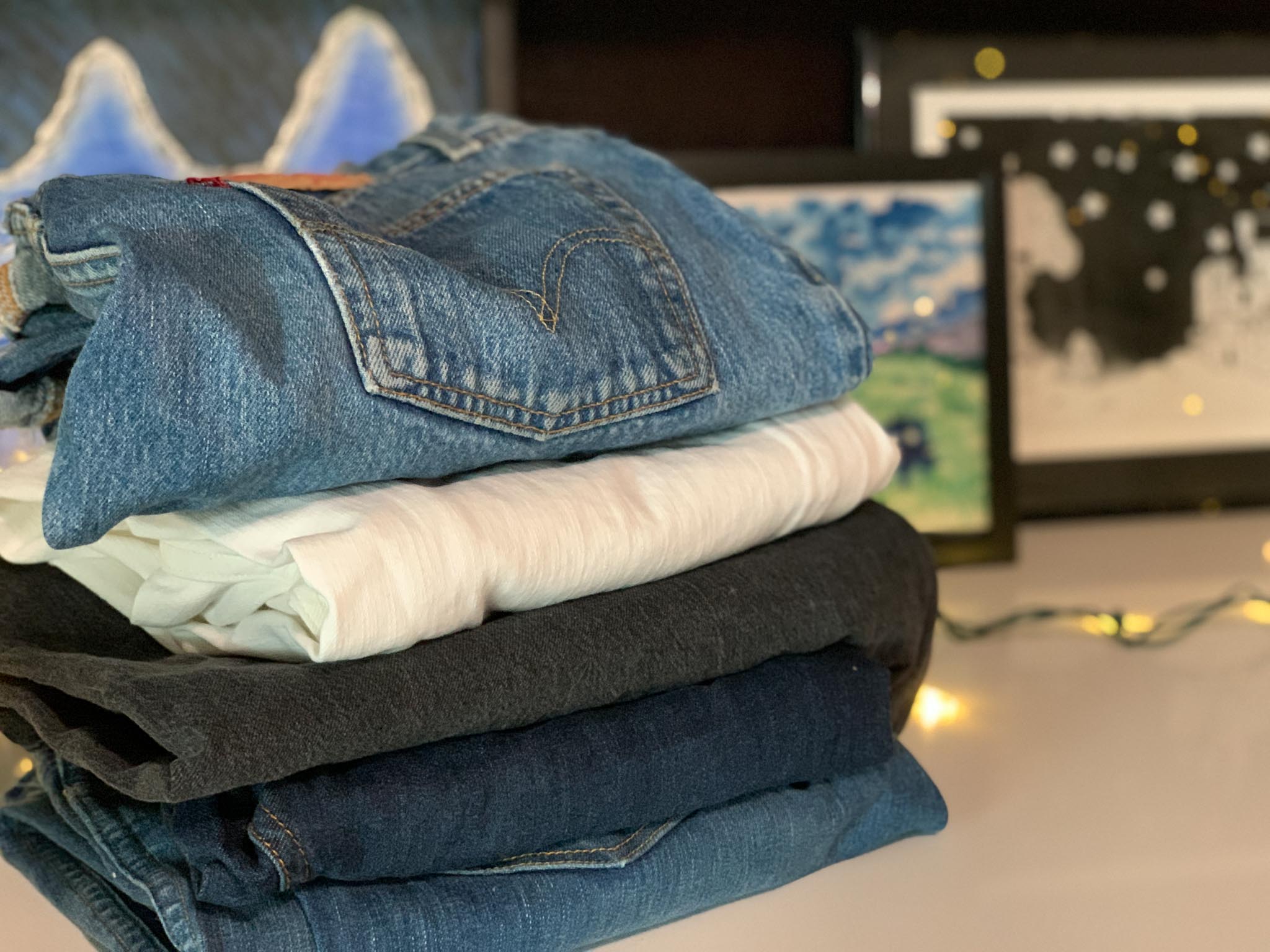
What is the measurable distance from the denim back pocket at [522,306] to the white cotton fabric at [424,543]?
0.03 meters

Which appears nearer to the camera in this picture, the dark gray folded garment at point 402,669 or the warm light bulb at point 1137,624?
the dark gray folded garment at point 402,669

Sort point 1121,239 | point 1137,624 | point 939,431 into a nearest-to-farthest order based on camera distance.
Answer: point 1137,624 → point 939,431 → point 1121,239

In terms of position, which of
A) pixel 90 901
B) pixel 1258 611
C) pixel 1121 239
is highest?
pixel 1121 239

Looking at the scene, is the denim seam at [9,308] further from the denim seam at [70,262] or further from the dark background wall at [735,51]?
the dark background wall at [735,51]

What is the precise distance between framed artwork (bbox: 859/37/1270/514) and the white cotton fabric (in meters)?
0.68

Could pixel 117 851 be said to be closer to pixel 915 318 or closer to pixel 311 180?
pixel 311 180

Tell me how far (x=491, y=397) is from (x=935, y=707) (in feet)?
1.37

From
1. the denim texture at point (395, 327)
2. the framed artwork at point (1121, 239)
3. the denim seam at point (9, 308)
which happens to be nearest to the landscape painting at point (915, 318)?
the framed artwork at point (1121, 239)

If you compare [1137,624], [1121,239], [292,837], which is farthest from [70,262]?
[1121,239]

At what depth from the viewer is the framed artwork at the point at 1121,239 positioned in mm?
1242

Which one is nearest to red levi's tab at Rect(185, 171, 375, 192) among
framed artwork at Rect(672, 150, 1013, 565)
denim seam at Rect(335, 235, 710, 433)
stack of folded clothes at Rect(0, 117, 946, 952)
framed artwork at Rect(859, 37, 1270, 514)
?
stack of folded clothes at Rect(0, 117, 946, 952)

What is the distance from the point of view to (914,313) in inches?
45.6

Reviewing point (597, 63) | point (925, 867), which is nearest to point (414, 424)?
point (925, 867)

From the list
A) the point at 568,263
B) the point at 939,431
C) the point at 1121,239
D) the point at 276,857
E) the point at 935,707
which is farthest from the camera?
the point at 1121,239
